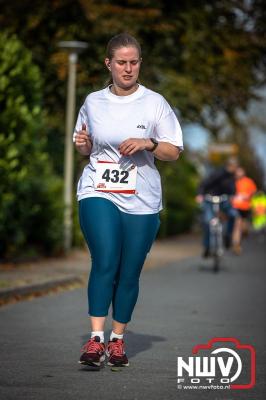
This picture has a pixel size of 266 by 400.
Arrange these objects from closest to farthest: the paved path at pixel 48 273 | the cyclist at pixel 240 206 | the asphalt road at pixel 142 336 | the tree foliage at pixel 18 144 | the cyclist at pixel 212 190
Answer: the asphalt road at pixel 142 336 → the paved path at pixel 48 273 → the tree foliage at pixel 18 144 → the cyclist at pixel 212 190 → the cyclist at pixel 240 206

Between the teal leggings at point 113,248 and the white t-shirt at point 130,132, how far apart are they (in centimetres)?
7

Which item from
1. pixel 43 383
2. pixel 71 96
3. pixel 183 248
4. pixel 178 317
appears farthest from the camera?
pixel 183 248

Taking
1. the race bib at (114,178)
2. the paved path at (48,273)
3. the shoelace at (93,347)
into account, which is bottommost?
the paved path at (48,273)

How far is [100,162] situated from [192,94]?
15395mm

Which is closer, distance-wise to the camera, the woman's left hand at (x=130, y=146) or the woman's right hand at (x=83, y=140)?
the woman's left hand at (x=130, y=146)

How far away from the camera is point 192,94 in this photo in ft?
72.0

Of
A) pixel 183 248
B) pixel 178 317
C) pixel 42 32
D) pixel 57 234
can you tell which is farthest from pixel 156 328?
pixel 183 248

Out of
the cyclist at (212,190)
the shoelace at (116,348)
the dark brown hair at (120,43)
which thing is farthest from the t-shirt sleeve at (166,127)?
the cyclist at (212,190)

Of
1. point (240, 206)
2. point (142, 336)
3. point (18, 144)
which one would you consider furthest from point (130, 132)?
point (240, 206)

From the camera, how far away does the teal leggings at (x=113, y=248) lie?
6.72 meters

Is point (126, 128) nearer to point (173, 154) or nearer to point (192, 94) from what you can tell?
point (173, 154)

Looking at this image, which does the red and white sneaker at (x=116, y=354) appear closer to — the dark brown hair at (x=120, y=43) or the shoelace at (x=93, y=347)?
the shoelace at (x=93, y=347)

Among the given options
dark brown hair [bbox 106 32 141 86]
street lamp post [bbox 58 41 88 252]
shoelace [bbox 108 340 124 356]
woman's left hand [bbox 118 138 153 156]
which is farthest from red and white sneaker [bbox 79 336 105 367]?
street lamp post [bbox 58 41 88 252]

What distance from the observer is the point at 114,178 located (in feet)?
21.9
